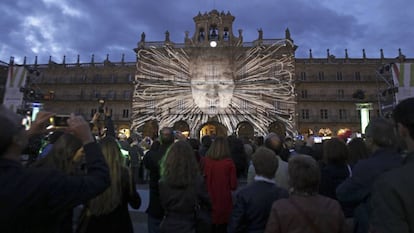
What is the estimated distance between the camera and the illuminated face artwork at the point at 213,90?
25234 mm

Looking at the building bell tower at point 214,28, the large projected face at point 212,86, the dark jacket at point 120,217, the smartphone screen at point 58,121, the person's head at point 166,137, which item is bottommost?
the dark jacket at point 120,217

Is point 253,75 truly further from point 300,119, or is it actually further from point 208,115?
point 300,119

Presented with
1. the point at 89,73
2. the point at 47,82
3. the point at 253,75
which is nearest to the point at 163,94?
the point at 253,75

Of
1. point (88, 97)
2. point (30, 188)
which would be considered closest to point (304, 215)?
point (30, 188)

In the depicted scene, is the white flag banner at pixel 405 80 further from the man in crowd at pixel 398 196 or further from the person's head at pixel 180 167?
the man in crowd at pixel 398 196

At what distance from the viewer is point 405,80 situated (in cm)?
1214

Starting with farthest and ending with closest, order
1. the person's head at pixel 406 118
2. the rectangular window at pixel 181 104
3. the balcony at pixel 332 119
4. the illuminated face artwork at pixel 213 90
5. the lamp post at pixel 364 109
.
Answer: the balcony at pixel 332 119
the rectangular window at pixel 181 104
the illuminated face artwork at pixel 213 90
the lamp post at pixel 364 109
the person's head at pixel 406 118

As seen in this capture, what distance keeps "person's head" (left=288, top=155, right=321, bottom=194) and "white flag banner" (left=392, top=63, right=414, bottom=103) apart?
1256 centimetres

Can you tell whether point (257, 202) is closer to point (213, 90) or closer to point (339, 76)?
point (213, 90)

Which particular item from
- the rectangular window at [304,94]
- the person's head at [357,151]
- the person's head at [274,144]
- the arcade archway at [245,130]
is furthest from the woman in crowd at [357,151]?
the rectangular window at [304,94]

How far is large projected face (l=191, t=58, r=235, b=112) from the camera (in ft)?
84.0

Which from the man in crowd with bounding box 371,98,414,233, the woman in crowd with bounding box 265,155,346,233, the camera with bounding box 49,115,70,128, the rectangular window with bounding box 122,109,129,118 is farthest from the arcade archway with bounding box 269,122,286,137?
the man in crowd with bounding box 371,98,414,233

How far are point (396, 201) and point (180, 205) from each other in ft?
6.20

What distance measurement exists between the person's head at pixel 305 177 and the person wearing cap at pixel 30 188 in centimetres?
135
